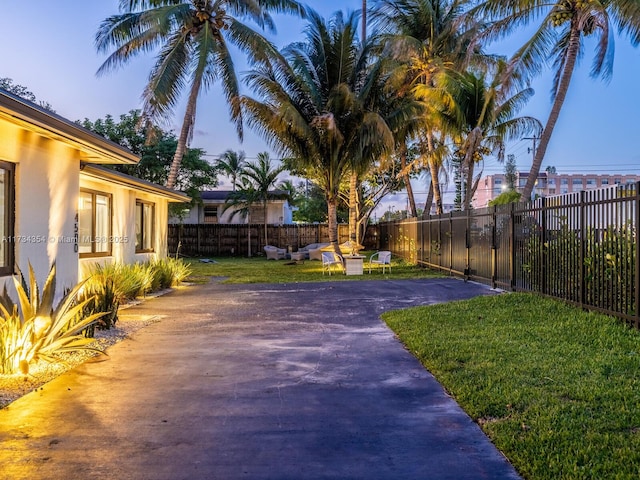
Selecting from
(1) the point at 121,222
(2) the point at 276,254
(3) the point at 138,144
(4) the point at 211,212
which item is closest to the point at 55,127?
(1) the point at 121,222

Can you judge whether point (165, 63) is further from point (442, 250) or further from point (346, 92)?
point (442, 250)

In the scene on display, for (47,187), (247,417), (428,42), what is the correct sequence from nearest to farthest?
(247,417) → (47,187) → (428,42)

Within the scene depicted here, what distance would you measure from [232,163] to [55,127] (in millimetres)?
27151

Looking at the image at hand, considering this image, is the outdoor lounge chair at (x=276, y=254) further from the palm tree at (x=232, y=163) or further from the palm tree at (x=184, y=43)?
the palm tree at (x=184, y=43)

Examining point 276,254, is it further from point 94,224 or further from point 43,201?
point 43,201

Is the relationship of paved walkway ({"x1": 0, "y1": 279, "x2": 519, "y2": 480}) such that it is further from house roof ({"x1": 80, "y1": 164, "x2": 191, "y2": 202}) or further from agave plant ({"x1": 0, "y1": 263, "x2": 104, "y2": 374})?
house roof ({"x1": 80, "y1": 164, "x2": 191, "y2": 202})

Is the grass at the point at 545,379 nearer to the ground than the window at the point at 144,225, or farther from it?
nearer to the ground

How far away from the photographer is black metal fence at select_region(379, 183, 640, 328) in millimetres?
7117

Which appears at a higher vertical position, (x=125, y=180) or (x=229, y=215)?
(x=229, y=215)

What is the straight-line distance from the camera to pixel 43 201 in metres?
7.46

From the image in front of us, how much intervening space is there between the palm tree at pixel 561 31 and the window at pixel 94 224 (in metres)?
11.7

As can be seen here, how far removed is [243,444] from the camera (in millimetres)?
3707

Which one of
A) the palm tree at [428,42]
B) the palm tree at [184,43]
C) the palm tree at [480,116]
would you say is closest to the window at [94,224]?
the palm tree at [184,43]

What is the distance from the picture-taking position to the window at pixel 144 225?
14.7 metres
